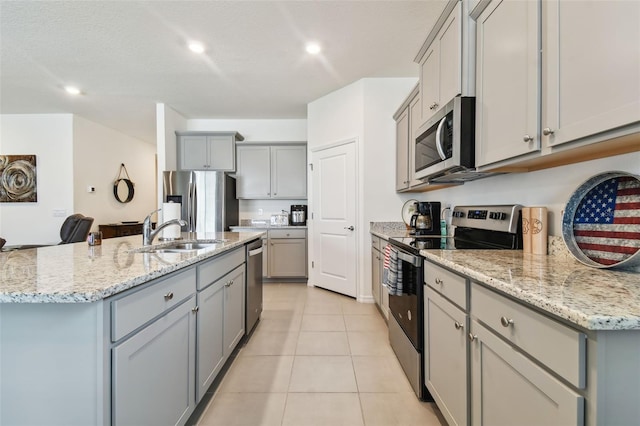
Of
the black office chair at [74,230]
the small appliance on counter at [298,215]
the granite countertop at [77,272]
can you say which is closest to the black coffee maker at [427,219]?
the granite countertop at [77,272]

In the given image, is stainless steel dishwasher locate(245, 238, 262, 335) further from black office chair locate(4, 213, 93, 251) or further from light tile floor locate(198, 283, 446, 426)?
black office chair locate(4, 213, 93, 251)

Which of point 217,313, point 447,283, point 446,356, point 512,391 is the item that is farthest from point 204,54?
point 512,391

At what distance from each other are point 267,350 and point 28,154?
18.4ft

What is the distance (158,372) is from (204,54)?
9.88 ft

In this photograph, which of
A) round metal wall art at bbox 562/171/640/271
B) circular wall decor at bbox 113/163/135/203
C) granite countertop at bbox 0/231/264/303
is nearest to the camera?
granite countertop at bbox 0/231/264/303

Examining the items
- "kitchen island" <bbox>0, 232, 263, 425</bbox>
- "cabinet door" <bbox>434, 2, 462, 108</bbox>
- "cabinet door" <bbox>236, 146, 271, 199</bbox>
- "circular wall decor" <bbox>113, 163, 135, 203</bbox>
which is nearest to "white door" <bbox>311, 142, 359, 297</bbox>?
"cabinet door" <bbox>236, 146, 271, 199</bbox>

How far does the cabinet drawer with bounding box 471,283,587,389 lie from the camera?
651 millimetres

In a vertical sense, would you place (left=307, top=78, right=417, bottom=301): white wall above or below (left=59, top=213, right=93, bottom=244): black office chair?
above

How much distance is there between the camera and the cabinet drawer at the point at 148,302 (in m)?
→ 0.90

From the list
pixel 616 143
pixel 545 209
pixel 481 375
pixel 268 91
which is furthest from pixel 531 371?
pixel 268 91

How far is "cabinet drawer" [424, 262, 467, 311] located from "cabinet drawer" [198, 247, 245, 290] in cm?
123

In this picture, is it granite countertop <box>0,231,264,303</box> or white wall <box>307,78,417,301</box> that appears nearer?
granite countertop <box>0,231,264,303</box>

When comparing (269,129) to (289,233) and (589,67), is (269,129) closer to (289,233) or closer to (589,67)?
(289,233)

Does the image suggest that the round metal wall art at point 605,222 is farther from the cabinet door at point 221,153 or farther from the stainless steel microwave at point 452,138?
the cabinet door at point 221,153
